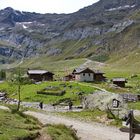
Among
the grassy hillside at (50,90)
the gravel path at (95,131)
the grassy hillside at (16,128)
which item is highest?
the grassy hillside at (16,128)

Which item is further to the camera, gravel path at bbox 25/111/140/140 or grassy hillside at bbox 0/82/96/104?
grassy hillside at bbox 0/82/96/104

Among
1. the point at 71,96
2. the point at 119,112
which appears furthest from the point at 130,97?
the point at 119,112

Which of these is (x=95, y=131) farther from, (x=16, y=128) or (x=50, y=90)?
(x=50, y=90)

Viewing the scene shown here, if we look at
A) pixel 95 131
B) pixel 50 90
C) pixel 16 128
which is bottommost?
pixel 50 90

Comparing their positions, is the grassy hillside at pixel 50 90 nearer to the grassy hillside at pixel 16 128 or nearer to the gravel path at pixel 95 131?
the gravel path at pixel 95 131

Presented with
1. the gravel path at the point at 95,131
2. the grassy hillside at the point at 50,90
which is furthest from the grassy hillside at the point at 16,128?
the grassy hillside at the point at 50,90

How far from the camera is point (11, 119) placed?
165 ft

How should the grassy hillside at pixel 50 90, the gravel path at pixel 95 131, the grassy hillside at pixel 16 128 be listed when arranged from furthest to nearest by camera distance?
the grassy hillside at pixel 50 90 < the gravel path at pixel 95 131 < the grassy hillside at pixel 16 128

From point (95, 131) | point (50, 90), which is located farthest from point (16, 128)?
point (50, 90)

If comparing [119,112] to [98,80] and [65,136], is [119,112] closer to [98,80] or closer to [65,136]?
[65,136]

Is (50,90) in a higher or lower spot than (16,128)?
lower

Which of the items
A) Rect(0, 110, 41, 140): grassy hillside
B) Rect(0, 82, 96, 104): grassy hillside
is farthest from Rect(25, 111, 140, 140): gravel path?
Rect(0, 82, 96, 104): grassy hillside

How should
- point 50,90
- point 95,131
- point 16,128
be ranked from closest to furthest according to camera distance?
point 16,128 < point 95,131 < point 50,90

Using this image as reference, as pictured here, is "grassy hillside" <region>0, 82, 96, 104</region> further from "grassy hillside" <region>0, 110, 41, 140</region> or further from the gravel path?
"grassy hillside" <region>0, 110, 41, 140</region>
